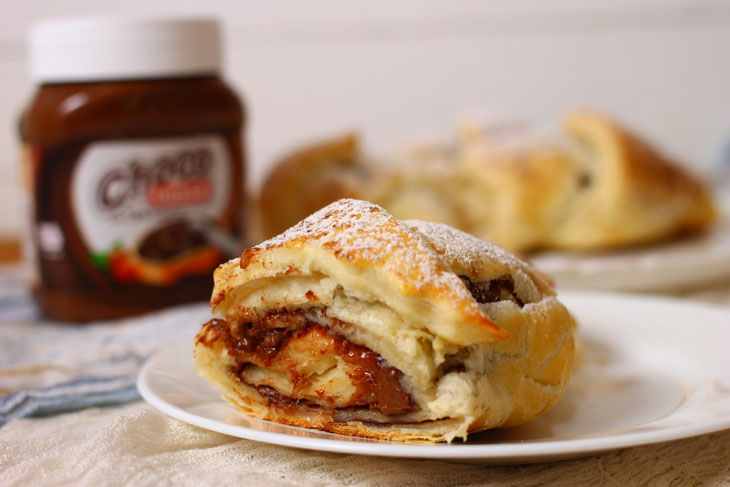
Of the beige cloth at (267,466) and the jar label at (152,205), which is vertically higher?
the jar label at (152,205)

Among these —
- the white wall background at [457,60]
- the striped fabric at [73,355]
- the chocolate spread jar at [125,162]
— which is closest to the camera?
the striped fabric at [73,355]

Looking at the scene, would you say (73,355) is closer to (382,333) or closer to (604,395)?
(382,333)

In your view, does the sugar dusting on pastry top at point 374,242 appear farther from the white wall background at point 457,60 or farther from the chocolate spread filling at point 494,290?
the white wall background at point 457,60

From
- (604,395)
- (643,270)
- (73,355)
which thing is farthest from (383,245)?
(643,270)

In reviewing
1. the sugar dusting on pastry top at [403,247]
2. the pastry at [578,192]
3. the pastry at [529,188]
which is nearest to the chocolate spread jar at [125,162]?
the pastry at [529,188]

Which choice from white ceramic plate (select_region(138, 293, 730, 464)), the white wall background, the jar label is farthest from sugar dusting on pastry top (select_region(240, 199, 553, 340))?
the white wall background

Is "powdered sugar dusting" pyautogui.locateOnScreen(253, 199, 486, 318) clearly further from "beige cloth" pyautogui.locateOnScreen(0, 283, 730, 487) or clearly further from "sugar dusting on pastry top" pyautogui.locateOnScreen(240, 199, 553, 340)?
"beige cloth" pyautogui.locateOnScreen(0, 283, 730, 487)
